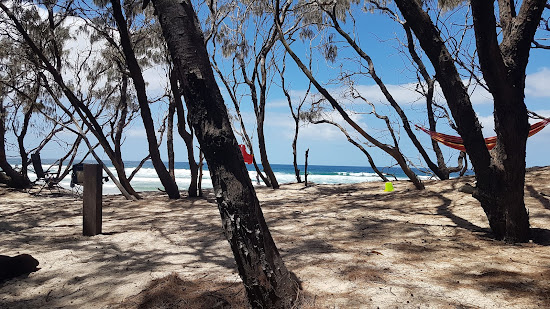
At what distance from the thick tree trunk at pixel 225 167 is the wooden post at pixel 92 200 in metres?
2.46

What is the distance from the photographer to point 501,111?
9.65ft

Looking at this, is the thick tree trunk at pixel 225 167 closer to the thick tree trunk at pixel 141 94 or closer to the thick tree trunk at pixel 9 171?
the thick tree trunk at pixel 141 94

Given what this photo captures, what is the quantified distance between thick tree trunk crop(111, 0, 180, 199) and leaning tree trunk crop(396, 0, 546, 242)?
14.3ft

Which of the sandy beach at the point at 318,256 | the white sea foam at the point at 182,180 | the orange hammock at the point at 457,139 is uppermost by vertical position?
the orange hammock at the point at 457,139

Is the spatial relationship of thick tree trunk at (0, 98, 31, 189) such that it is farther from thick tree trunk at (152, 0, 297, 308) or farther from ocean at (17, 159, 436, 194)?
thick tree trunk at (152, 0, 297, 308)

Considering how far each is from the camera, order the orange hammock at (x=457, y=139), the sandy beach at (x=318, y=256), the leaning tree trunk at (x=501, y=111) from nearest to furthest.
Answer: the sandy beach at (x=318, y=256) → the leaning tree trunk at (x=501, y=111) → the orange hammock at (x=457, y=139)

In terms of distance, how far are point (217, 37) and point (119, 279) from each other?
7.06m

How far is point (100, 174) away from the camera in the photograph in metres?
3.96

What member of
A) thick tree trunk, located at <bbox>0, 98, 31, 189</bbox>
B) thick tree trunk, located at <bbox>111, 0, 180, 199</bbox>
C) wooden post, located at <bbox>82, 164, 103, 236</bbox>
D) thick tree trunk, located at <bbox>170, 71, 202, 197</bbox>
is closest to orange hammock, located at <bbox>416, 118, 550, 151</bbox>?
thick tree trunk, located at <bbox>170, 71, 202, 197</bbox>

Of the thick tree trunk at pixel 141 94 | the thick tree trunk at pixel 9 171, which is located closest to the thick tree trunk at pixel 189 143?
the thick tree trunk at pixel 141 94

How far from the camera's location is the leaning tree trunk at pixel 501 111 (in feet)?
9.51

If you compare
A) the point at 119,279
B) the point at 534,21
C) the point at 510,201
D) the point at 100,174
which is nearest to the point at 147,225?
the point at 100,174

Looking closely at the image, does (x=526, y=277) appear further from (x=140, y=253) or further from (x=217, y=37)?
(x=217, y=37)

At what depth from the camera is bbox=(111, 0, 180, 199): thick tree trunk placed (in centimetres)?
586
